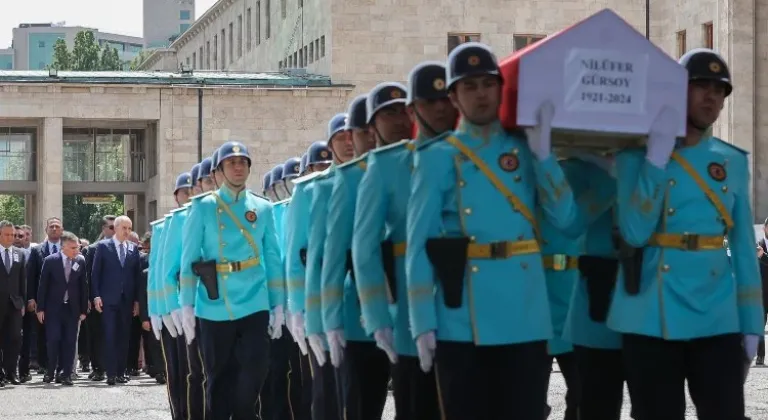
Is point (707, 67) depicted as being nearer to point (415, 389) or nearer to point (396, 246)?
point (396, 246)

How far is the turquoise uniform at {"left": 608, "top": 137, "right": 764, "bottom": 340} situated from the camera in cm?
791

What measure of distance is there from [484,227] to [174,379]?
7380mm

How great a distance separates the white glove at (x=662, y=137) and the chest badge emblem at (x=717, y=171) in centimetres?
28

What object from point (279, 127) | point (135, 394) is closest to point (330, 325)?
point (135, 394)

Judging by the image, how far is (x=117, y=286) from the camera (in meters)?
23.4

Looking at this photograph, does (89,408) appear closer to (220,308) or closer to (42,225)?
(220,308)

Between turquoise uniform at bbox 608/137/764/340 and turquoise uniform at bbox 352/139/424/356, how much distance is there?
3.22 ft

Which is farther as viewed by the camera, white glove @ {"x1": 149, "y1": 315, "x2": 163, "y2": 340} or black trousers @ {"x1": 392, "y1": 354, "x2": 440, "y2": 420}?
white glove @ {"x1": 149, "y1": 315, "x2": 163, "y2": 340}

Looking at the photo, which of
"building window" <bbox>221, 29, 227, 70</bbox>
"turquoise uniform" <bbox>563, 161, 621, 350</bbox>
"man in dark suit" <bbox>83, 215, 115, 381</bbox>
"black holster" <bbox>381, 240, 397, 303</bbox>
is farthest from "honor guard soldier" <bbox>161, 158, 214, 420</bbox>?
"building window" <bbox>221, 29, 227, 70</bbox>

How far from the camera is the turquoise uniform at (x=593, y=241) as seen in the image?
27.2ft

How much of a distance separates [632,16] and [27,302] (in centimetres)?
4198

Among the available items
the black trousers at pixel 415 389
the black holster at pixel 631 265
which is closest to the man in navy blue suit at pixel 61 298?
the black trousers at pixel 415 389

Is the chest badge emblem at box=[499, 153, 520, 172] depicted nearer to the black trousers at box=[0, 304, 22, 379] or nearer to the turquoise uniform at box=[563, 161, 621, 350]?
the turquoise uniform at box=[563, 161, 621, 350]

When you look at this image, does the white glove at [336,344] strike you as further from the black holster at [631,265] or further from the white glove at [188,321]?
the white glove at [188,321]
